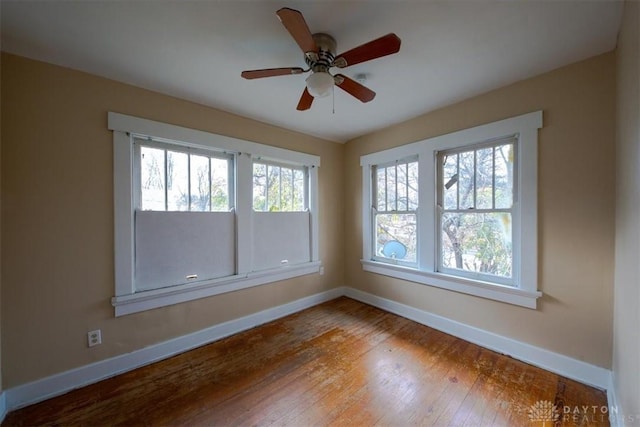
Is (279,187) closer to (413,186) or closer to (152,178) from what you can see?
(152,178)

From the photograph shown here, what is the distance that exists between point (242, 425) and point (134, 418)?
2.38 feet

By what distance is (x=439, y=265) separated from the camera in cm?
281

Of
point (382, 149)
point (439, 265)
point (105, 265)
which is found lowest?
point (439, 265)

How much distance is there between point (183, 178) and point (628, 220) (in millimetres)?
3303

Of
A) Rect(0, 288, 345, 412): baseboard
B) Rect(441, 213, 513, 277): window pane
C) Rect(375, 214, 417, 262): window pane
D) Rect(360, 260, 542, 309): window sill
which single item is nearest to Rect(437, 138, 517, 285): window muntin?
Rect(441, 213, 513, 277): window pane

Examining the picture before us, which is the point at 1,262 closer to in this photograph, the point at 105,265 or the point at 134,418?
the point at 105,265

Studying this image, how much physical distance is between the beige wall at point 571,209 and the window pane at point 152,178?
10.4 ft

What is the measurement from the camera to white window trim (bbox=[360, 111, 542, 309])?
2100mm

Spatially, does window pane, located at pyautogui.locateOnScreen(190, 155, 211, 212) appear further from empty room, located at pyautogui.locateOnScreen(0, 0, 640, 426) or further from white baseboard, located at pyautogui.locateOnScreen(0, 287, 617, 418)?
white baseboard, located at pyautogui.locateOnScreen(0, 287, 617, 418)

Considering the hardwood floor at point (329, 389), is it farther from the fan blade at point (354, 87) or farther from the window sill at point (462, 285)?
the fan blade at point (354, 87)

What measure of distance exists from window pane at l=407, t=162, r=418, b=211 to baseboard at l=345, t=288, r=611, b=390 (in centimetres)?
126

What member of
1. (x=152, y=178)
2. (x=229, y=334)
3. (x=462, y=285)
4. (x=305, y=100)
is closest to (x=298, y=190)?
(x=305, y=100)

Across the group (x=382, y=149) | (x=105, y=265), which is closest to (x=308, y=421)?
(x=105, y=265)

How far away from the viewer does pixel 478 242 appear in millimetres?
2518
